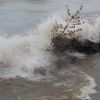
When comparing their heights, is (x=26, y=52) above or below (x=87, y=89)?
above

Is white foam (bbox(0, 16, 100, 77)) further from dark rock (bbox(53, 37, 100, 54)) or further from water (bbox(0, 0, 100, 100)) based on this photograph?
dark rock (bbox(53, 37, 100, 54))

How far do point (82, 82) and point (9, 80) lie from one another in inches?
75.4

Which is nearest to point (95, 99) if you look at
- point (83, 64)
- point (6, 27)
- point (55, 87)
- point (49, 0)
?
point (55, 87)

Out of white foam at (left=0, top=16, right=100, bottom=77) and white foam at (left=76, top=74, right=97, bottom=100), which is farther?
white foam at (left=0, top=16, right=100, bottom=77)

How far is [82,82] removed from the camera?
33.7ft

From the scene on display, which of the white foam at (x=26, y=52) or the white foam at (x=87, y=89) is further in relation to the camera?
the white foam at (x=26, y=52)

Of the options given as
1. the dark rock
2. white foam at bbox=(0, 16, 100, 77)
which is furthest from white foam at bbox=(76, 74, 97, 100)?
the dark rock

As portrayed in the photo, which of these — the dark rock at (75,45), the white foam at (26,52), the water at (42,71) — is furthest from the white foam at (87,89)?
the dark rock at (75,45)

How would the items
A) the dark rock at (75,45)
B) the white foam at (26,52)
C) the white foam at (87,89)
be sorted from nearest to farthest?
the white foam at (87,89), the white foam at (26,52), the dark rock at (75,45)

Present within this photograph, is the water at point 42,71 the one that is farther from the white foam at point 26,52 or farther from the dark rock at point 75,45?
the dark rock at point 75,45

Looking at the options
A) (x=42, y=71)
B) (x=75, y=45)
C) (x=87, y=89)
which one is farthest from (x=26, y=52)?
(x=87, y=89)

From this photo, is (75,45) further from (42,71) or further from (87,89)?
(87,89)

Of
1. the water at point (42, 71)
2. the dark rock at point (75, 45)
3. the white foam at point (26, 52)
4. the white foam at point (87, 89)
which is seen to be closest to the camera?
the white foam at point (87, 89)

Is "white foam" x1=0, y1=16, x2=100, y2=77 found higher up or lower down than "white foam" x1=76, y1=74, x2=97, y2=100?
higher up
